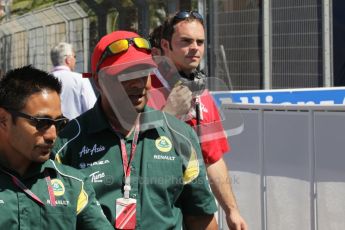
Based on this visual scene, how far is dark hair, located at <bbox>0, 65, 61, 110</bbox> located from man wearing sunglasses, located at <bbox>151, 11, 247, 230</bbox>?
4.87 ft

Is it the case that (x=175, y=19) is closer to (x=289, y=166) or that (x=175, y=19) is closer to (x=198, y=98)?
(x=198, y=98)

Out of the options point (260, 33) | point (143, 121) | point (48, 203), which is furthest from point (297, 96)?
point (48, 203)

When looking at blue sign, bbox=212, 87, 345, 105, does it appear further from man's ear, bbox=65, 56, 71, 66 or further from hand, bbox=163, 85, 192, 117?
hand, bbox=163, 85, 192, 117

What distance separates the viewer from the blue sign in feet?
23.5

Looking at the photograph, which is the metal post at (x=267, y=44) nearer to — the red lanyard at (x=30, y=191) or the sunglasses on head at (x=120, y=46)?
the sunglasses on head at (x=120, y=46)

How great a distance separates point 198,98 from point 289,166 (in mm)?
1861

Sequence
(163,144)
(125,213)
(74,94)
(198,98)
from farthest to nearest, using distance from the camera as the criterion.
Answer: (74,94)
(198,98)
(163,144)
(125,213)

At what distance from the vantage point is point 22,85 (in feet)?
9.22

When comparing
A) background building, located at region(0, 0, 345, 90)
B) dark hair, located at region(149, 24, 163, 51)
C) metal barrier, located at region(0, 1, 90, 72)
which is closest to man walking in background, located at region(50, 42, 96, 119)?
background building, located at region(0, 0, 345, 90)

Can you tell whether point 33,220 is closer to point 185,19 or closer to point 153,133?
point 153,133

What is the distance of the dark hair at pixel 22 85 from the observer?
9.13 ft

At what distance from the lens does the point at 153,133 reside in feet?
11.2

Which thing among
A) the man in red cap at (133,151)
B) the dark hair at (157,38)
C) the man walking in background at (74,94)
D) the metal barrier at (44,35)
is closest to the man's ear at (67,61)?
the man walking in background at (74,94)

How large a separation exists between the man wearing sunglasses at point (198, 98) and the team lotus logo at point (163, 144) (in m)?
0.90
